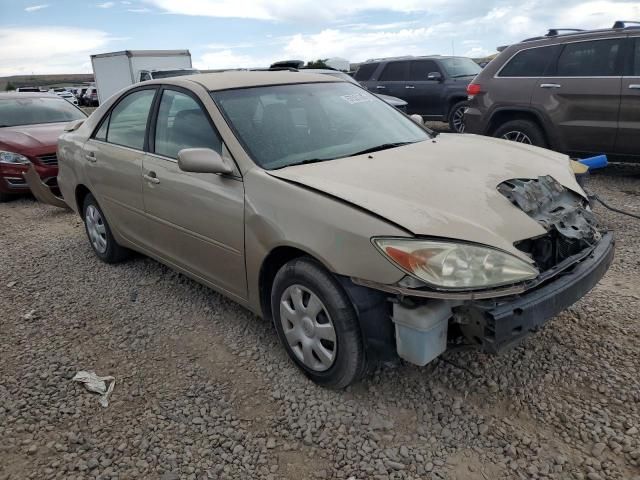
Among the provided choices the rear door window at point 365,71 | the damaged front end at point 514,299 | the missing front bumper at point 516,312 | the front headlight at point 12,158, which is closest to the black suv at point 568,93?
the damaged front end at point 514,299

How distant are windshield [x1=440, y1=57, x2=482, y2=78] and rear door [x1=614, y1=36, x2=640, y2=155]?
18.8ft

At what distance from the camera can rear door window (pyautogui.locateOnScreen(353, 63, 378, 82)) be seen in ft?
41.9

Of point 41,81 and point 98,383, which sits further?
point 41,81

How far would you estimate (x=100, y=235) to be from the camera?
4852mm

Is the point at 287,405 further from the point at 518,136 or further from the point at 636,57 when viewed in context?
the point at 636,57

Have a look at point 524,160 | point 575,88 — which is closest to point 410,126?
point 524,160

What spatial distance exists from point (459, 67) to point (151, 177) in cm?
997

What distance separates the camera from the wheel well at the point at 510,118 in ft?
22.5

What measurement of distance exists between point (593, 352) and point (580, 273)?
2.36ft

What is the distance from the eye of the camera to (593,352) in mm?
3006

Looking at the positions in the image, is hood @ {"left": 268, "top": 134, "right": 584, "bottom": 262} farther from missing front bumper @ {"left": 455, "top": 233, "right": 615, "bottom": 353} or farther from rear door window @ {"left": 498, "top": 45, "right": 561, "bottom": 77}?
rear door window @ {"left": 498, "top": 45, "right": 561, "bottom": 77}

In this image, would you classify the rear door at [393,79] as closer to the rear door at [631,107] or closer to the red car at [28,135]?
the rear door at [631,107]

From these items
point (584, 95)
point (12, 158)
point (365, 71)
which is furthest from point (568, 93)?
point (12, 158)

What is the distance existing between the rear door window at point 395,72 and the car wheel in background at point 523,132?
5493mm
